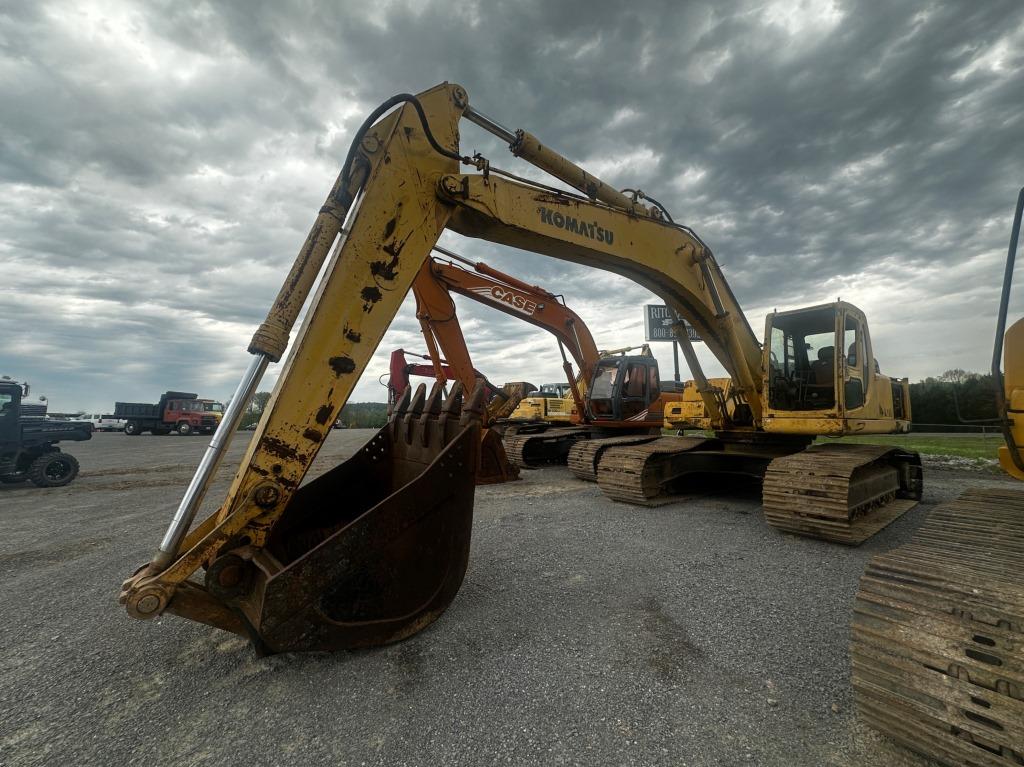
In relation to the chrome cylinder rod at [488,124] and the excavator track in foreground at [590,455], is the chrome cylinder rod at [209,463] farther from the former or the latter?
the excavator track in foreground at [590,455]

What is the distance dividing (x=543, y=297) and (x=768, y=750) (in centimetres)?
867

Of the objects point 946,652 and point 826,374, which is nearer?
point 946,652

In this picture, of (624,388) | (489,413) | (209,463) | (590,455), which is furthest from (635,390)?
(209,463)

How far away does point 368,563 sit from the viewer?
90.0 inches

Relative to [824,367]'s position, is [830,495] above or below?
below

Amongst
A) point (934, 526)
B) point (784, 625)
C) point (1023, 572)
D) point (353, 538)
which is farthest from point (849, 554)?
point (353, 538)

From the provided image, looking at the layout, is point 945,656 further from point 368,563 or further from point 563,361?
point 563,361

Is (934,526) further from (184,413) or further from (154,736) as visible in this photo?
(184,413)

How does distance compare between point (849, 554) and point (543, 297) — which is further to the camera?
point (543, 297)

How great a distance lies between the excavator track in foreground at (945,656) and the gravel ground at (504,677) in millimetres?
211

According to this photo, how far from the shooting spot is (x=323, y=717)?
1888 mm

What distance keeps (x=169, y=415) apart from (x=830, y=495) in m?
32.4

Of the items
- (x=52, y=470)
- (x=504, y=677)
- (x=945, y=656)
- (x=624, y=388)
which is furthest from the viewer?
(x=624, y=388)

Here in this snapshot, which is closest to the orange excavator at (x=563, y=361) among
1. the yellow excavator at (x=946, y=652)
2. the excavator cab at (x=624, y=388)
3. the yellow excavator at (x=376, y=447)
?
the excavator cab at (x=624, y=388)
